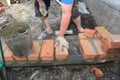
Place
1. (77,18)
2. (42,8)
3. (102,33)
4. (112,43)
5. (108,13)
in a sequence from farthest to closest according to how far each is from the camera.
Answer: (77,18)
(42,8)
(108,13)
(102,33)
(112,43)

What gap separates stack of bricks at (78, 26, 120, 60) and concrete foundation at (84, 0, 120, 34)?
348 millimetres

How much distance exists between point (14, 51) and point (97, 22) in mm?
1916

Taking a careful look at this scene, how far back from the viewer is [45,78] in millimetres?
2684

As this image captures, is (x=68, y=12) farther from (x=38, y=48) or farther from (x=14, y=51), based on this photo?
(x=14, y=51)

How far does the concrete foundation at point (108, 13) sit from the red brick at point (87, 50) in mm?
567

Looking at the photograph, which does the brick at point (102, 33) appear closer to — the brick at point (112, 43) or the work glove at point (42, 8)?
the brick at point (112, 43)

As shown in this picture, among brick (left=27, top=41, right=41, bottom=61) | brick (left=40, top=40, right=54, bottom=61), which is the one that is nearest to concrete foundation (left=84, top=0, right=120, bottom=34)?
brick (left=40, top=40, right=54, bottom=61)

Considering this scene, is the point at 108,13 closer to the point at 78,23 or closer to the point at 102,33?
the point at 78,23

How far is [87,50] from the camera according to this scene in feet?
8.92

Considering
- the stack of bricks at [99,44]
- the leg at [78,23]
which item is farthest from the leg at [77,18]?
the stack of bricks at [99,44]

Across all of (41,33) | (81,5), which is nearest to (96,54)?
(41,33)

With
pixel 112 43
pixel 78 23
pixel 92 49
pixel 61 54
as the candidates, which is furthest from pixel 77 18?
pixel 112 43

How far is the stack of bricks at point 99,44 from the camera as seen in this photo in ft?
8.37

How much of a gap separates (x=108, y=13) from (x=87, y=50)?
3.18 ft
